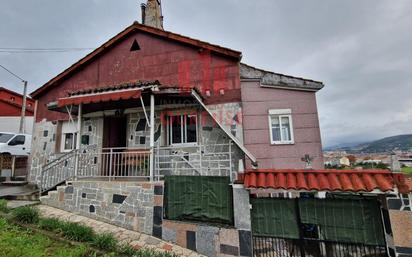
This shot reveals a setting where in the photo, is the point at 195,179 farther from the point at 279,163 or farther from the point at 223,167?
the point at 279,163

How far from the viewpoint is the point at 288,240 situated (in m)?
4.89

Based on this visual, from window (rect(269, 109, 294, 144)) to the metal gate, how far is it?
11.2ft

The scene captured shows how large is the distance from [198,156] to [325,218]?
4488mm

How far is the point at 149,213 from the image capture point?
5957 millimetres

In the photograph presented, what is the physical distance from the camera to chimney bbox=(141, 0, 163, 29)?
37.7 ft

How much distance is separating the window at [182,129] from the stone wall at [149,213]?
2.60m

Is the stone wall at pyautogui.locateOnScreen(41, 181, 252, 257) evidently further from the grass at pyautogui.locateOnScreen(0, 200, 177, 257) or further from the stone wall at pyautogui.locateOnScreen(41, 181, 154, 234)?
the grass at pyautogui.locateOnScreen(0, 200, 177, 257)

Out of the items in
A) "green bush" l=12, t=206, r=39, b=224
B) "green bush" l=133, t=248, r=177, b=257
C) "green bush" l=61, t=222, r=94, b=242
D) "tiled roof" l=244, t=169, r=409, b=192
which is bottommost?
"green bush" l=133, t=248, r=177, b=257

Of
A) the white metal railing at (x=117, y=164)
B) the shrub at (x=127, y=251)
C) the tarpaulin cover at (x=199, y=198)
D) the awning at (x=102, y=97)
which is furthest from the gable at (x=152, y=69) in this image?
the shrub at (x=127, y=251)

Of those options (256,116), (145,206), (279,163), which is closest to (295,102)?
(256,116)

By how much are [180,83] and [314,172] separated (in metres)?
6.16

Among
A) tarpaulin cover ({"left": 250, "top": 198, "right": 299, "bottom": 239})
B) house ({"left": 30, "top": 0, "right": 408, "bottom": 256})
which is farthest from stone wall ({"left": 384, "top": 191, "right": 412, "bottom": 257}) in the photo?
tarpaulin cover ({"left": 250, "top": 198, "right": 299, "bottom": 239})

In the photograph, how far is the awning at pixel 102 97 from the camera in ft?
21.6

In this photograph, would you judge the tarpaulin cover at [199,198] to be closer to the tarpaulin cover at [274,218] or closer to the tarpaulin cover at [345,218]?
the tarpaulin cover at [274,218]
